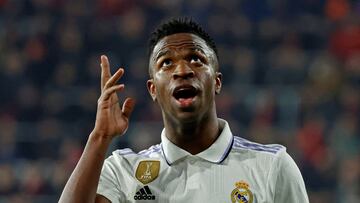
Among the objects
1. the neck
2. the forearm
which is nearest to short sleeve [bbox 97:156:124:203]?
the forearm

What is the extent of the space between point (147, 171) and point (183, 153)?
0.16m

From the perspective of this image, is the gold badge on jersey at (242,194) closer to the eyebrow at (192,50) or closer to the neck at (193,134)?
the neck at (193,134)

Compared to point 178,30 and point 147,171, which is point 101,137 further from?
→ point 178,30

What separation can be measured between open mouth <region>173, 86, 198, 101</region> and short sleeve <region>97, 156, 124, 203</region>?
0.38m

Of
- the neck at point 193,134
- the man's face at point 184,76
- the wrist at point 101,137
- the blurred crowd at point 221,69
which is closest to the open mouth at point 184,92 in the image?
the man's face at point 184,76

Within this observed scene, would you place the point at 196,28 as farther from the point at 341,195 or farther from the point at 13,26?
the point at 13,26

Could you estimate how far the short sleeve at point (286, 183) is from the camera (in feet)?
9.98

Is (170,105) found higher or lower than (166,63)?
lower

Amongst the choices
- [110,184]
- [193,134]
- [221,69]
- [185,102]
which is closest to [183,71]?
[185,102]

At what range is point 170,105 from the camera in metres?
3.14

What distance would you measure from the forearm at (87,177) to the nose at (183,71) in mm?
Result: 413

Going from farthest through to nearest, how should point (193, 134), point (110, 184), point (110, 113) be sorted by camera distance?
point (193, 134), point (110, 184), point (110, 113)

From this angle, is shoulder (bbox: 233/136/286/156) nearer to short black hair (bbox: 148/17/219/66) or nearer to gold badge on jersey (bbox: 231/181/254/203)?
gold badge on jersey (bbox: 231/181/254/203)

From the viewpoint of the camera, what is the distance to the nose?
3115mm
